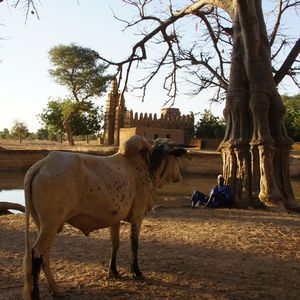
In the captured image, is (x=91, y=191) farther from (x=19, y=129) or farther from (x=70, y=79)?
(x=19, y=129)

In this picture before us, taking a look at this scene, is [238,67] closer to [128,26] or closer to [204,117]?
[128,26]

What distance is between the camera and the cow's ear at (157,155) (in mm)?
4902

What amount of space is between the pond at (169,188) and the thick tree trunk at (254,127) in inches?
152

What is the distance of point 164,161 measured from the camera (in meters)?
5.00

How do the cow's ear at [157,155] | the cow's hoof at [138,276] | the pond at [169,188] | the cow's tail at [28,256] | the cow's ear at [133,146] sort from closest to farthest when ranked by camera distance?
the cow's tail at [28,256], the cow's hoof at [138,276], the cow's ear at [133,146], the cow's ear at [157,155], the pond at [169,188]

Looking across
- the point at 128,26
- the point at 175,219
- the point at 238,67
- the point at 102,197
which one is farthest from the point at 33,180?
the point at 128,26

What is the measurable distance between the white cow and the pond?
9.55 meters

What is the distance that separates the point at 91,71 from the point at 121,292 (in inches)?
1417

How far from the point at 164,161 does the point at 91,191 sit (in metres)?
1.25

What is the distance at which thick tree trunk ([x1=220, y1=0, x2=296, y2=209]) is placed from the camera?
10.3 meters

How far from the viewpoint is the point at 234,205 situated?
34.4 ft

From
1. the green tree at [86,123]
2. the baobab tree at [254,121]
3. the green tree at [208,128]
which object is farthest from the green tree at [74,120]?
the baobab tree at [254,121]

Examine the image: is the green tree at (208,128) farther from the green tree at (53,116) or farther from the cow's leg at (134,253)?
the cow's leg at (134,253)

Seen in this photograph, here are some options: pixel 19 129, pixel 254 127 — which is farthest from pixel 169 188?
pixel 19 129
